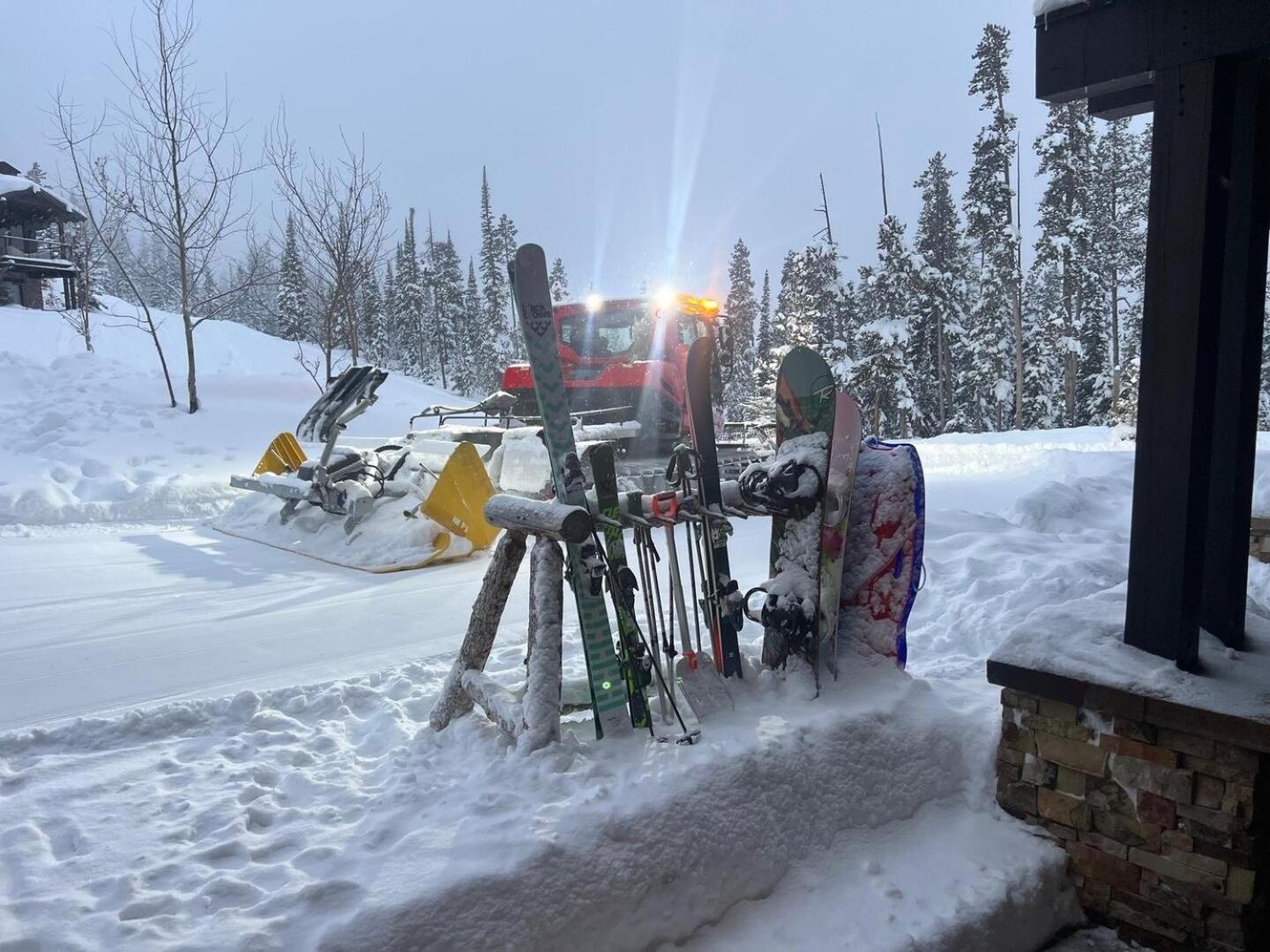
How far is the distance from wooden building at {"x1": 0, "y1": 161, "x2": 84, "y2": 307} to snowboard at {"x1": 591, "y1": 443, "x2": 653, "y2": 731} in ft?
126

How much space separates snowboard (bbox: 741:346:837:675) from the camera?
3725 mm

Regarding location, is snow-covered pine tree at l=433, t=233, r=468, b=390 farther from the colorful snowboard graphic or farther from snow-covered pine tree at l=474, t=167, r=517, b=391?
the colorful snowboard graphic

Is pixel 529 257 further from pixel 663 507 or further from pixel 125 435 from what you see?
pixel 125 435

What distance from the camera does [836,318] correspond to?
39.5 meters

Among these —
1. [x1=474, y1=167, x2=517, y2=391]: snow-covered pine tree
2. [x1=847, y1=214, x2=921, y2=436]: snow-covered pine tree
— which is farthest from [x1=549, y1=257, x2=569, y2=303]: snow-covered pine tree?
[x1=847, y1=214, x2=921, y2=436]: snow-covered pine tree

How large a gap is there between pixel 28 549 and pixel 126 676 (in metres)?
4.51

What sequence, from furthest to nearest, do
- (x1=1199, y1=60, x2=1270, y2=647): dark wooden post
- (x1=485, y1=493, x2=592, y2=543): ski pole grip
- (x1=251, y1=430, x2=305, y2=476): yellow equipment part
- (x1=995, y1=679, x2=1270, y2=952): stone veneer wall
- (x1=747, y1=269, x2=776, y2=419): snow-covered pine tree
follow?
(x1=747, y1=269, x2=776, y2=419): snow-covered pine tree → (x1=251, y1=430, x2=305, y2=476): yellow equipment part → (x1=1199, y1=60, x2=1270, y2=647): dark wooden post → (x1=485, y1=493, x2=592, y2=543): ski pole grip → (x1=995, y1=679, x2=1270, y2=952): stone veneer wall

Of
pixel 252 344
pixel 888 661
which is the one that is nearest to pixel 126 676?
pixel 888 661

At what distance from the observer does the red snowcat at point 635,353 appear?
9.77 m

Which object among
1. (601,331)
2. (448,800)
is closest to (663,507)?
(448,800)

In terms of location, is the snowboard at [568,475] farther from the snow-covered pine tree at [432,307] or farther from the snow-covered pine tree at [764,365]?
the snow-covered pine tree at [432,307]

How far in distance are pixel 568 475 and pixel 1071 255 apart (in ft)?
118

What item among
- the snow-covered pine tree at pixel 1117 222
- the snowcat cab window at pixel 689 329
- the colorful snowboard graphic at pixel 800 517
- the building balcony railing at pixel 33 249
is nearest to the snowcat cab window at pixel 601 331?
the snowcat cab window at pixel 689 329

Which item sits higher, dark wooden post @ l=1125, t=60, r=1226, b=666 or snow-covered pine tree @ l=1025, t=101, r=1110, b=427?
snow-covered pine tree @ l=1025, t=101, r=1110, b=427
